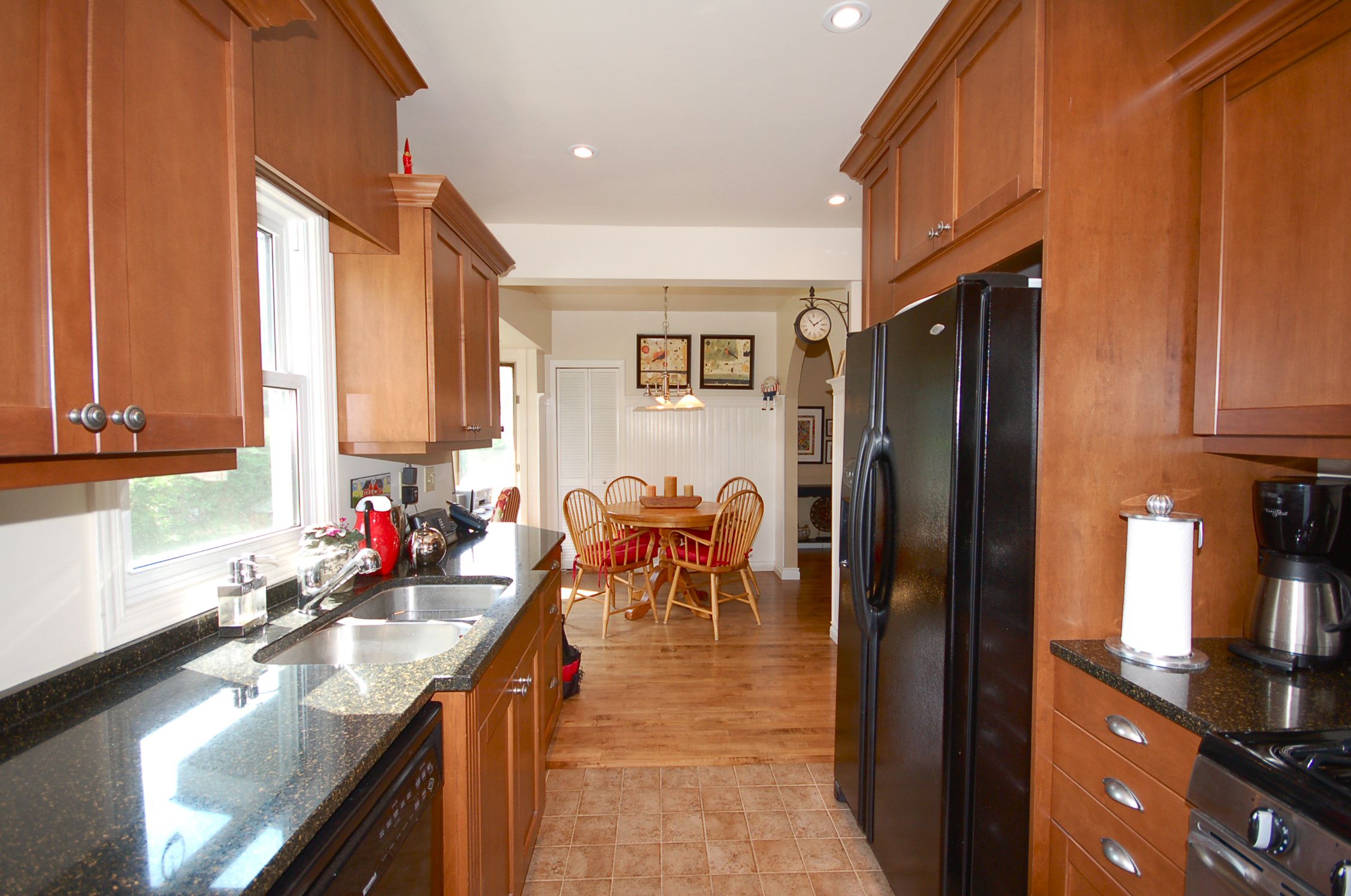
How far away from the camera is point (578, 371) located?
18.6 feet

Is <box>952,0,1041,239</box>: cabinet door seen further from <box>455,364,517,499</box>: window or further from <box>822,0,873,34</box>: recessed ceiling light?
<box>455,364,517,499</box>: window

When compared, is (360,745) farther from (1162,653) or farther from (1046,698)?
(1162,653)

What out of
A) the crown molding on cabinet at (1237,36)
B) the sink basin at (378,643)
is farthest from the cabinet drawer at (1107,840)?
the crown molding on cabinet at (1237,36)

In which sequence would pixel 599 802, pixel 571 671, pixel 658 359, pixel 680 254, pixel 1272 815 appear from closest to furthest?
pixel 1272 815
pixel 599 802
pixel 571 671
pixel 680 254
pixel 658 359

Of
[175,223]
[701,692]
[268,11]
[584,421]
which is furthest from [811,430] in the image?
[175,223]

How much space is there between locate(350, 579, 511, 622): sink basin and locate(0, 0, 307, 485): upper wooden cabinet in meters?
0.87

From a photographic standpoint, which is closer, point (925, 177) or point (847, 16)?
point (847, 16)

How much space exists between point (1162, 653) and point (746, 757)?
5.52ft

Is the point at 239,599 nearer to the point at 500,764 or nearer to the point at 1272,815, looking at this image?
the point at 500,764

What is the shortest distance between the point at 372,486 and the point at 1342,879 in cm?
246

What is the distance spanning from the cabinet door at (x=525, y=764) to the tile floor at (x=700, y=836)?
180 mm

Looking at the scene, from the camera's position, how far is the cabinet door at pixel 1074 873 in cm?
118

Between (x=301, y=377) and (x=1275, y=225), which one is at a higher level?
(x=1275, y=225)

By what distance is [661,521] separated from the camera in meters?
3.92
